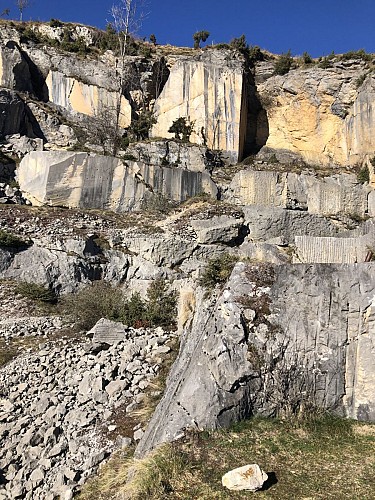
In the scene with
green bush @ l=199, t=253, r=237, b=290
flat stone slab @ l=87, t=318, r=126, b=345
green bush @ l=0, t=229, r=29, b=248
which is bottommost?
Result: flat stone slab @ l=87, t=318, r=126, b=345

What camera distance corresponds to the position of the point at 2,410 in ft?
22.6

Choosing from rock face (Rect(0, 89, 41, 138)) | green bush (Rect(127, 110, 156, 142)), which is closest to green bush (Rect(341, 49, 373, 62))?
green bush (Rect(127, 110, 156, 142))

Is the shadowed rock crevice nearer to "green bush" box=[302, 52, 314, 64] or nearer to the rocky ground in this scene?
"green bush" box=[302, 52, 314, 64]

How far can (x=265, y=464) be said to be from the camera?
4.55m

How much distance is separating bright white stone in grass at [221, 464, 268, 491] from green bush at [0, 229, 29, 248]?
41.3ft

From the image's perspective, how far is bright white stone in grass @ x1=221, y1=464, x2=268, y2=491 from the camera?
410 cm

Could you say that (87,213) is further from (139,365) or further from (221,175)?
(139,365)

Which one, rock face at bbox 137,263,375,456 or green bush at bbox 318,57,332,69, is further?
green bush at bbox 318,57,332,69

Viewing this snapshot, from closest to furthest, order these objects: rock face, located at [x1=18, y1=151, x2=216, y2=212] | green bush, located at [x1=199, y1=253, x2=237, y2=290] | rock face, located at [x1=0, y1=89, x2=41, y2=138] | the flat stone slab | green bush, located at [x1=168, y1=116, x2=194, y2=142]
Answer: green bush, located at [x1=199, y1=253, x2=237, y2=290] → the flat stone slab → rock face, located at [x1=18, y1=151, x2=216, y2=212] → rock face, located at [x1=0, y1=89, x2=41, y2=138] → green bush, located at [x1=168, y1=116, x2=194, y2=142]

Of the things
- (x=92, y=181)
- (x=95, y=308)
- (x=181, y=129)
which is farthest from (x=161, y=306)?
(x=181, y=129)

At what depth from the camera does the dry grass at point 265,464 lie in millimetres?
4133

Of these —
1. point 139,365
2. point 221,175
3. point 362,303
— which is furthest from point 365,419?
point 221,175

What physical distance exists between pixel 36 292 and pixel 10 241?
2644 millimetres

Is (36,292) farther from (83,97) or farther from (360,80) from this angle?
(360,80)
